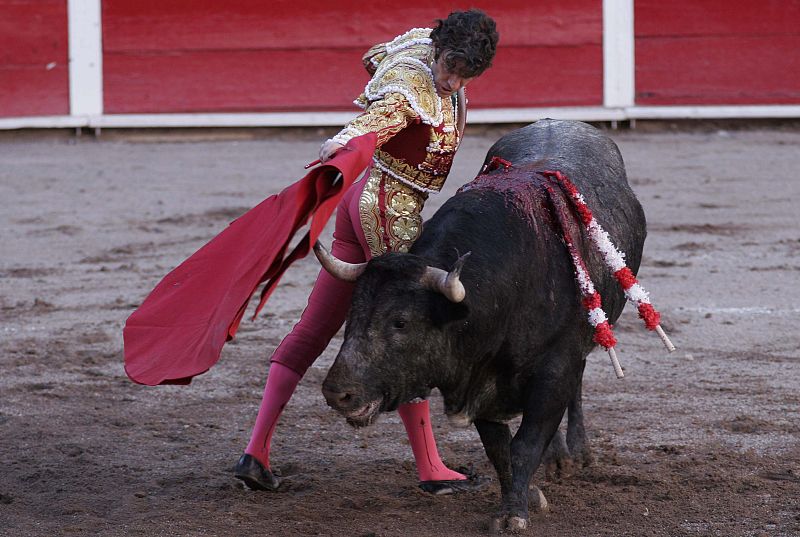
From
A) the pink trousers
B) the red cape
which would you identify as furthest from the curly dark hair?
the pink trousers

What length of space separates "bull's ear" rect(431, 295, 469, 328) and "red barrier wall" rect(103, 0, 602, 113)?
6401 millimetres

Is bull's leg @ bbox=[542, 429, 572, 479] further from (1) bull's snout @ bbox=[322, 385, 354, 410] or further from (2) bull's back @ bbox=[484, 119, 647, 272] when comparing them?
(1) bull's snout @ bbox=[322, 385, 354, 410]

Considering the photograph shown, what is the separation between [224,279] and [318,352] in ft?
1.23

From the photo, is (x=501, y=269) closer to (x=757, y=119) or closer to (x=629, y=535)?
(x=629, y=535)

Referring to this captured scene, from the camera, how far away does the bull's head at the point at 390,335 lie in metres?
2.53

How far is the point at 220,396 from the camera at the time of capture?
387 cm

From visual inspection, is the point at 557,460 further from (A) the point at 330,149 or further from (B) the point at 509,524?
(A) the point at 330,149

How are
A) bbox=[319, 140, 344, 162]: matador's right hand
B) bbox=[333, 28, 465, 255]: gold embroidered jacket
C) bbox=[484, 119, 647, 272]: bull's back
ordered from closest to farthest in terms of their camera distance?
bbox=[319, 140, 344, 162]: matador's right hand, bbox=[333, 28, 465, 255]: gold embroidered jacket, bbox=[484, 119, 647, 272]: bull's back

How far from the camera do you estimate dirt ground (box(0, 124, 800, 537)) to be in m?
2.84

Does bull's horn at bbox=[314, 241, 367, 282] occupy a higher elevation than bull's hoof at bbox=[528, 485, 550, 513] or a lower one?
higher

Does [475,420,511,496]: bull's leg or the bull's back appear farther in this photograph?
the bull's back

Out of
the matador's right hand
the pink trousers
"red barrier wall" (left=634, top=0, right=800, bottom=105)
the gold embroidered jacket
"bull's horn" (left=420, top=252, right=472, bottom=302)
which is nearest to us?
"bull's horn" (left=420, top=252, right=472, bottom=302)

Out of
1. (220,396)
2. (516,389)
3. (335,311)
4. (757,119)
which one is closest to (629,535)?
(516,389)

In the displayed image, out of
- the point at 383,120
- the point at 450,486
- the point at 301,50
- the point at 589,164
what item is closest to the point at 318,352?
the point at 450,486
